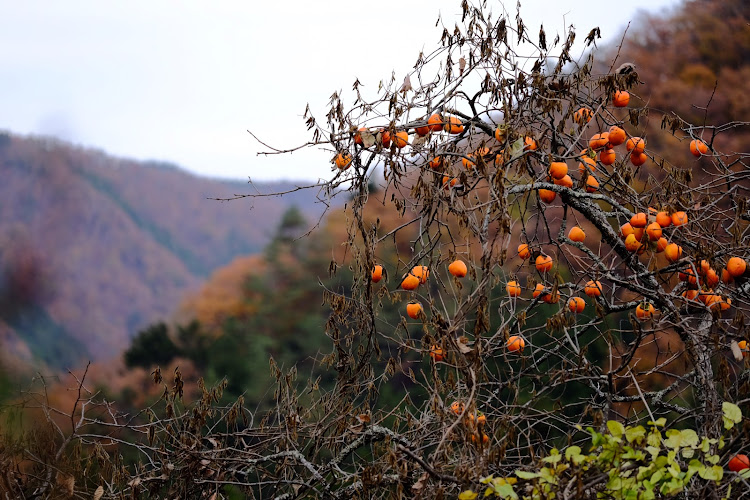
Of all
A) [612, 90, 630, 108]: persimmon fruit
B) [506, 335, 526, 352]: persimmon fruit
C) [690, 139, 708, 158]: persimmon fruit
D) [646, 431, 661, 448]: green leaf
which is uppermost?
[612, 90, 630, 108]: persimmon fruit

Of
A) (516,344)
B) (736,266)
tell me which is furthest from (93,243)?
(736,266)

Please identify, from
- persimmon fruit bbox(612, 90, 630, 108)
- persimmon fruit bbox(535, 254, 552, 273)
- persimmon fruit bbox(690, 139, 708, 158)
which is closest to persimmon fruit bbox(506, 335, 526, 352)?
persimmon fruit bbox(535, 254, 552, 273)

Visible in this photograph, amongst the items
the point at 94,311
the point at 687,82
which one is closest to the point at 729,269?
the point at 94,311

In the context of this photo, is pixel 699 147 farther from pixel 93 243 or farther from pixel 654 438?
pixel 93 243

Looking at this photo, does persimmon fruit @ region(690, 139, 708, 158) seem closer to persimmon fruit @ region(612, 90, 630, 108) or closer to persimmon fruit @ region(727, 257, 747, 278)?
persimmon fruit @ region(612, 90, 630, 108)

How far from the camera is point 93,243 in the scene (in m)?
3.61

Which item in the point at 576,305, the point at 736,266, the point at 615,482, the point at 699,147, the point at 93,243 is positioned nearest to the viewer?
the point at 615,482

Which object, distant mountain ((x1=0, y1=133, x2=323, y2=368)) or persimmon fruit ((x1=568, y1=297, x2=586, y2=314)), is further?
distant mountain ((x1=0, y1=133, x2=323, y2=368))

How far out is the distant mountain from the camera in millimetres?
3248

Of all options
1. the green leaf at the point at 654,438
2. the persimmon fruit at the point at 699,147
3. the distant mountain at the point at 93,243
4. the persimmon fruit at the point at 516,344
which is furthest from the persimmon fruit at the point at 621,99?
the distant mountain at the point at 93,243

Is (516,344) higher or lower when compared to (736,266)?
lower

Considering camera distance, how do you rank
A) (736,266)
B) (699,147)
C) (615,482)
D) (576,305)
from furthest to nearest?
1. (699,147)
2. (576,305)
3. (736,266)
4. (615,482)

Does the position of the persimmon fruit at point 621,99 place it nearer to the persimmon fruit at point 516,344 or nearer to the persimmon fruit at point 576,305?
the persimmon fruit at point 576,305

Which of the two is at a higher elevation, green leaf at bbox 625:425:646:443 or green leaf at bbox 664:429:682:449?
green leaf at bbox 625:425:646:443
